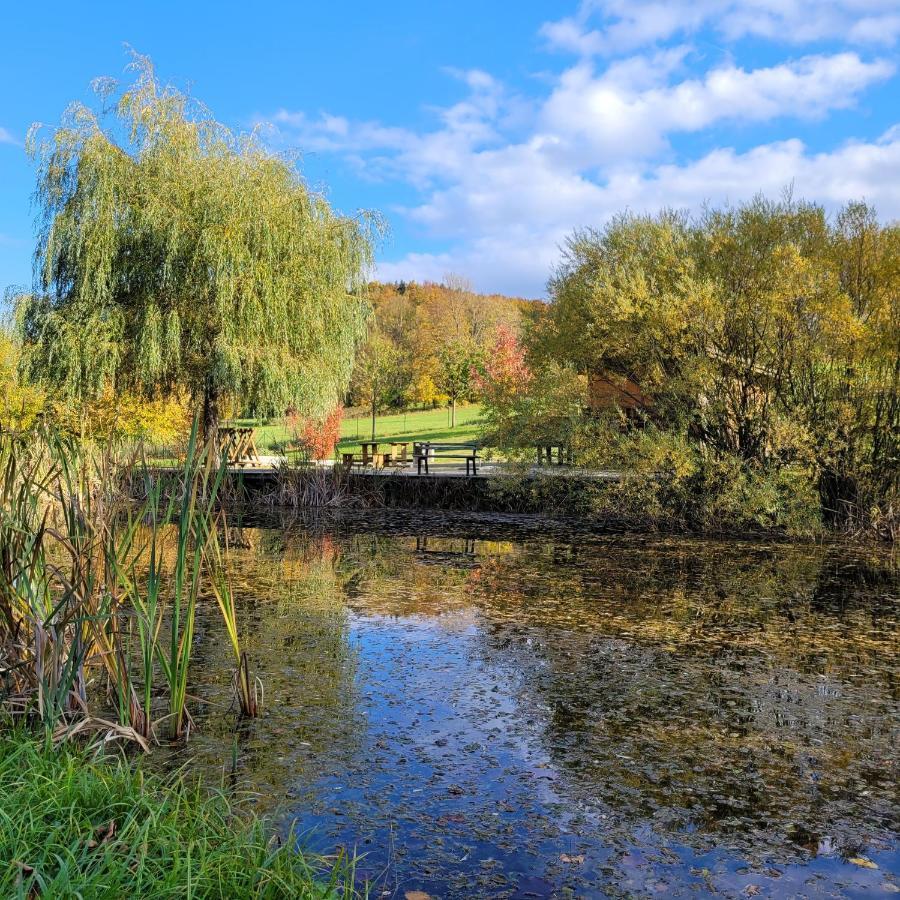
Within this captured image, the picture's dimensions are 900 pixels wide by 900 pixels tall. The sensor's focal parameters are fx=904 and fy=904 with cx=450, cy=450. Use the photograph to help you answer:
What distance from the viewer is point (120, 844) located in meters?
2.99

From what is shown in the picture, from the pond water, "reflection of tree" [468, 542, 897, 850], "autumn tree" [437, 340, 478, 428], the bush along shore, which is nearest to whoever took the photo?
the bush along shore

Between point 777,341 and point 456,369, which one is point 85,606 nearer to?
point 777,341

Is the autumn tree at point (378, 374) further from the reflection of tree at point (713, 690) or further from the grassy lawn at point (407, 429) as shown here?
the reflection of tree at point (713, 690)

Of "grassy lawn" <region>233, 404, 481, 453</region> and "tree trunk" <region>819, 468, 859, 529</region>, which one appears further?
"grassy lawn" <region>233, 404, 481, 453</region>

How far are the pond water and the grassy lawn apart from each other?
23.0 m

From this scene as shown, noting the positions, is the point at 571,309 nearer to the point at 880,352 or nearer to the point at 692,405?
the point at 692,405

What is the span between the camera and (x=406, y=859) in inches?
140

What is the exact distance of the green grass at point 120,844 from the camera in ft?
8.86

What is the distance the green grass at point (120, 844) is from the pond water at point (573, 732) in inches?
19.2

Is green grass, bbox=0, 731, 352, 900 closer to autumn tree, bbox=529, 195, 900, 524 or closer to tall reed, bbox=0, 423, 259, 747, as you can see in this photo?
tall reed, bbox=0, 423, 259, 747

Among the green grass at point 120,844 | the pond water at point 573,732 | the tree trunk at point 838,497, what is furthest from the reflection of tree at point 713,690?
the tree trunk at point 838,497

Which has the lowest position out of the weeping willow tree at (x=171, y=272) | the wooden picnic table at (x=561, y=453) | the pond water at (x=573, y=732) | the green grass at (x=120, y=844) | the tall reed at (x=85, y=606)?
the pond water at (x=573, y=732)

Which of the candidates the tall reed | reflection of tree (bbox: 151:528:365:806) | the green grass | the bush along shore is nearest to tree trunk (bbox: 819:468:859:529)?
reflection of tree (bbox: 151:528:365:806)

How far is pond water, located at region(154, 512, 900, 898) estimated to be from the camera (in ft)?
11.9
